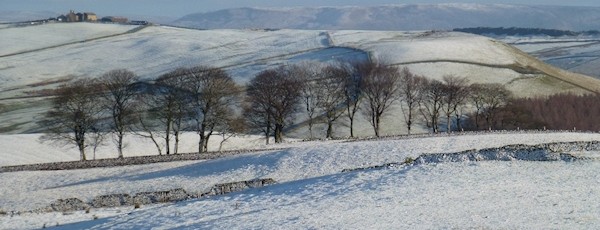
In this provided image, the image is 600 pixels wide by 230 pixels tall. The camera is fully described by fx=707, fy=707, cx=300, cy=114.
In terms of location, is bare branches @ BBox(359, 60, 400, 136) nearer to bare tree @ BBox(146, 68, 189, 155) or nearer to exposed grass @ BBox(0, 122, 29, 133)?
bare tree @ BBox(146, 68, 189, 155)

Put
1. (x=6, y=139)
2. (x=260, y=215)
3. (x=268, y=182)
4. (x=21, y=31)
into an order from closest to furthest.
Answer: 1. (x=260, y=215)
2. (x=268, y=182)
3. (x=6, y=139)
4. (x=21, y=31)

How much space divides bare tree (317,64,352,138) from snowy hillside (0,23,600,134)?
8.11 meters

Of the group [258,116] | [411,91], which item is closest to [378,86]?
[411,91]

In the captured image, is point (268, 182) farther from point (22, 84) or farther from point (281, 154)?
point (22, 84)

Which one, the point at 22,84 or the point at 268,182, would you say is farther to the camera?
the point at 22,84

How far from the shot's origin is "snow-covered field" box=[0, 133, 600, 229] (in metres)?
21.0

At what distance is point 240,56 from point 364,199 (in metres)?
123

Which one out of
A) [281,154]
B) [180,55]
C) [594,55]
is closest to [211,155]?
[281,154]

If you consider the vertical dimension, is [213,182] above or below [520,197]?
below

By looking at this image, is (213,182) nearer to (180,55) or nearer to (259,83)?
(259,83)

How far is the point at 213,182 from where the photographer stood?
3794 centimetres

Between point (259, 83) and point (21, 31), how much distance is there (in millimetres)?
135366

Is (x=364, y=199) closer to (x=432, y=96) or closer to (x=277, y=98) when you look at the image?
(x=277, y=98)

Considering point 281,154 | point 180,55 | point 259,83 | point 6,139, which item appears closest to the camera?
point 281,154
